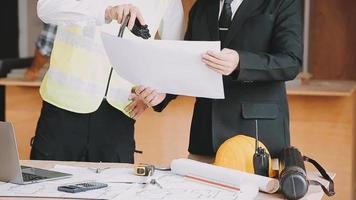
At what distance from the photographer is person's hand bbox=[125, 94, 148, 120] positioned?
2445 millimetres

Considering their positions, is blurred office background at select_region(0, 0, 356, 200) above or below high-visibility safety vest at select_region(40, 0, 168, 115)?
below

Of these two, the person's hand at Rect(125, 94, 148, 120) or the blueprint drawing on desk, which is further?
the person's hand at Rect(125, 94, 148, 120)

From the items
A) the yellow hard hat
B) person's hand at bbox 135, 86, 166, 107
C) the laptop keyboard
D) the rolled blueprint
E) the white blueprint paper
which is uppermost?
the white blueprint paper

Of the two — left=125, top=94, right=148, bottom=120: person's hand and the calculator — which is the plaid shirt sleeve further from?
the calculator

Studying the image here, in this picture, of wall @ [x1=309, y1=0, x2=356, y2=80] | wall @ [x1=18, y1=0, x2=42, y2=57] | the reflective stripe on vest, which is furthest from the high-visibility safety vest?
wall @ [x1=18, y1=0, x2=42, y2=57]

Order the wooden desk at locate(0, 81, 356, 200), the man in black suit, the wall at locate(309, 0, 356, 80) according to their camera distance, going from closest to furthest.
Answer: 1. the man in black suit
2. the wooden desk at locate(0, 81, 356, 200)
3. the wall at locate(309, 0, 356, 80)

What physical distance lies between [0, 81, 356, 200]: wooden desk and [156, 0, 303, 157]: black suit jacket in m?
1.67

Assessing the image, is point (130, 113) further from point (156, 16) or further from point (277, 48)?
point (277, 48)

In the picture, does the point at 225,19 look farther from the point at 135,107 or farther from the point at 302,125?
the point at 302,125

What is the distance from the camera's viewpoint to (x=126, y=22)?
7.38 ft

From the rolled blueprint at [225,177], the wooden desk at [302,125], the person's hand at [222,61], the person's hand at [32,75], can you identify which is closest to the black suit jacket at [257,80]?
the person's hand at [222,61]

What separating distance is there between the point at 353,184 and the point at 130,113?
2056 millimetres

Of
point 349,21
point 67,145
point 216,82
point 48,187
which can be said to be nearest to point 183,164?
point 216,82

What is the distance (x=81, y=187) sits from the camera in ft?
6.17
